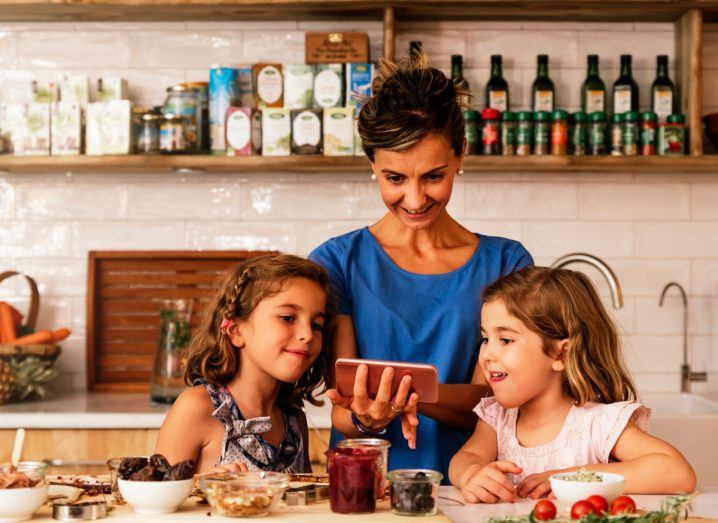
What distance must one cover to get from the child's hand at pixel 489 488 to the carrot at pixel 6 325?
7.27 ft

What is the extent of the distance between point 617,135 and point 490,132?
1.49 feet

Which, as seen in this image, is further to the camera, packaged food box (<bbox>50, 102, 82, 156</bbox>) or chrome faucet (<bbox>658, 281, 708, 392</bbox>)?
chrome faucet (<bbox>658, 281, 708, 392</bbox>)

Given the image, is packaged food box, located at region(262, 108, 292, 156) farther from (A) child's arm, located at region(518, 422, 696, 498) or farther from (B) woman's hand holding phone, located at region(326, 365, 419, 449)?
(A) child's arm, located at region(518, 422, 696, 498)

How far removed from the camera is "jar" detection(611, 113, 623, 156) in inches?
143

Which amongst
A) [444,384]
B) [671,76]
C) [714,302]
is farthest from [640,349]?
[444,384]

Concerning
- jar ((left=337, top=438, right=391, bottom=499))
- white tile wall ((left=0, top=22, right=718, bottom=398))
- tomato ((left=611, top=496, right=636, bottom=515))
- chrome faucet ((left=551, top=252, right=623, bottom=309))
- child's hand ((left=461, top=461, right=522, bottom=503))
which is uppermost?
white tile wall ((left=0, top=22, right=718, bottom=398))

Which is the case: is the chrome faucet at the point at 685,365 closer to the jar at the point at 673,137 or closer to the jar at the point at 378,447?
the jar at the point at 673,137

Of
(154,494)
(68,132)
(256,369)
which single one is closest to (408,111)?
(256,369)

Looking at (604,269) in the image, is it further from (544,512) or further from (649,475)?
(544,512)

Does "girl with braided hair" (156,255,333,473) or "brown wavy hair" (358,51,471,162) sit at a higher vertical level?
"brown wavy hair" (358,51,471,162)

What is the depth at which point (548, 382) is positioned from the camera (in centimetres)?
219

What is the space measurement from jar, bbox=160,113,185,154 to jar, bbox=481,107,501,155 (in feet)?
3.49

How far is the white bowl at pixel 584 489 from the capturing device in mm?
1649

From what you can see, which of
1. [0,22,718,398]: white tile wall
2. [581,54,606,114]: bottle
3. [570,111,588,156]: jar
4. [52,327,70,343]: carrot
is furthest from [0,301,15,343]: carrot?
[581,54,606,114]: bottle
